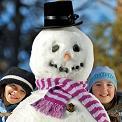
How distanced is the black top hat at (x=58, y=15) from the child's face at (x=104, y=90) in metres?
0.97

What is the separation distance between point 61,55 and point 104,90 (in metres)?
1.01

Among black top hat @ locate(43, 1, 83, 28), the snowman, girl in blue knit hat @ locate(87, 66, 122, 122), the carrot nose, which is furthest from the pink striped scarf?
girl in blue knit hat @ locate(87, 66, 122, 122)

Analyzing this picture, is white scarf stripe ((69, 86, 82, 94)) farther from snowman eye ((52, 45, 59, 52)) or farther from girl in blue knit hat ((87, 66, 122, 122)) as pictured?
girl in blue knit hat ((87, 66, 122, 122))

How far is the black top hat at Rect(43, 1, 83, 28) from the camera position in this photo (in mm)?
2846

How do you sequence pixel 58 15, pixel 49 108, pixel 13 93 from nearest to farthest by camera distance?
pixel 49 108, pixel 58 15, pixel 13 93

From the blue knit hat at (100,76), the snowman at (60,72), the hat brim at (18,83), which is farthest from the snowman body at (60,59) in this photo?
the blue knit hat at (100,76)

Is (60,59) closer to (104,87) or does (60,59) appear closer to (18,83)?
(18,83)

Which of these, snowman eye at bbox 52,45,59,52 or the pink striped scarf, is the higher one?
snowman eye at bbox 52,45,59,52

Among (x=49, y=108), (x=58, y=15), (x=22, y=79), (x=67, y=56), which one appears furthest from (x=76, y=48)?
(x=22, y=79)

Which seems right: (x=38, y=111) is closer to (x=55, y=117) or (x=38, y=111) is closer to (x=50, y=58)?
(x=55, y=117)

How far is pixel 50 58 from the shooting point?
2.80 m

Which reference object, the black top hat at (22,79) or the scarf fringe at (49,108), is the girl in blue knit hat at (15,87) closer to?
the black top hat at (22,79)

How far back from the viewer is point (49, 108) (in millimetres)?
2740

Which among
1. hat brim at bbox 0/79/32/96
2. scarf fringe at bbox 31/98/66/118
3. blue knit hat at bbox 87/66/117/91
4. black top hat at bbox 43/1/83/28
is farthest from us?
blue knit hat at bbox 87/66/117/91
